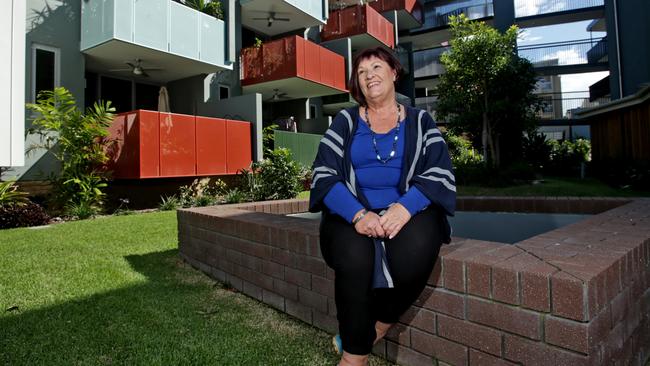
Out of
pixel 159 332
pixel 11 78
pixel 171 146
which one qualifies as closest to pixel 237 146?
pixel 171 146

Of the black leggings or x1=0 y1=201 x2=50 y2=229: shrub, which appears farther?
x1=0 y1=201 x2=50 y2=229: shrub

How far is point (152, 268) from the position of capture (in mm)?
3750

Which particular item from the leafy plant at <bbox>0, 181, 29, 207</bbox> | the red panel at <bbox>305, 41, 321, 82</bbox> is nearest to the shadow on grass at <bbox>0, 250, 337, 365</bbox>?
the leafy plant at <bbox>0, 181, 29, 207</bbox>

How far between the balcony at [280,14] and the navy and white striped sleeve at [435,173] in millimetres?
12316

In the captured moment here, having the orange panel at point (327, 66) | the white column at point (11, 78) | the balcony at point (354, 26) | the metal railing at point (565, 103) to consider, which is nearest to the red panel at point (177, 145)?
the white column at point (11, 78)

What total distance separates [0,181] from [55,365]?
24.3ft

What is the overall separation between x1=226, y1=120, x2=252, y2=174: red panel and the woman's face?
8580mm

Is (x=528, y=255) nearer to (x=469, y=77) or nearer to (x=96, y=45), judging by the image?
(x=96, y=45)

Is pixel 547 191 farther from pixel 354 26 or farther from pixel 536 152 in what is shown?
pixel 354 26

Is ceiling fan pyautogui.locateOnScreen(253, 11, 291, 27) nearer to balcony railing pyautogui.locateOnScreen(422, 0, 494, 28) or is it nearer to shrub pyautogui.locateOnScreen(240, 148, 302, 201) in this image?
shrub pyautogui.locateOnScreen(240, 148, 302, 201)

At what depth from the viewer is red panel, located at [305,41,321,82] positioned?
504 inches

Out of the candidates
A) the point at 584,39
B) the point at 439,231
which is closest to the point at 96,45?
the point at 439,231

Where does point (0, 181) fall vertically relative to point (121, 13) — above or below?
below

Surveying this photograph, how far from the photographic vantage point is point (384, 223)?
64.1 inches
